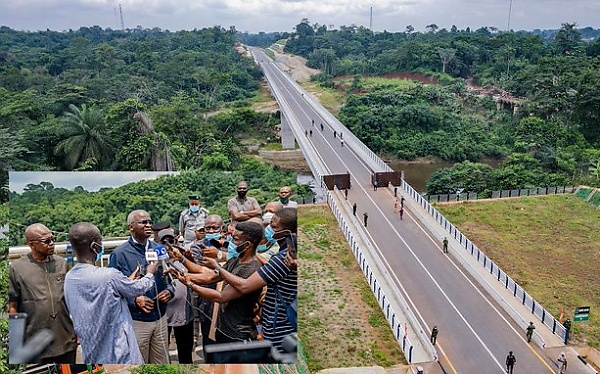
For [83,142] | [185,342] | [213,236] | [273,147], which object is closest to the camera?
[213,236]

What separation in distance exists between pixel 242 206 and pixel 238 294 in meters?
1.64

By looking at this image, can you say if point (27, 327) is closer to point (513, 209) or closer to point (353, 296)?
point (353, 296)

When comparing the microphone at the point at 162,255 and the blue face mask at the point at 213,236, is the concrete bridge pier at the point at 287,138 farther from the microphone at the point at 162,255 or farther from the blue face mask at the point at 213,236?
the microphone at the point at 162,255

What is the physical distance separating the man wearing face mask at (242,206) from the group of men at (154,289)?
593mm

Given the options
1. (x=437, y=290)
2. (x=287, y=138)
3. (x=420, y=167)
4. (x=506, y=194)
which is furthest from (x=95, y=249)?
(x=287, y=138)

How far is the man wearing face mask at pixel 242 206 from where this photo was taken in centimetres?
801

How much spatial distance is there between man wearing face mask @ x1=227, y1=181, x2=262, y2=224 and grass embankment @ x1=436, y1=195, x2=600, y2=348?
34.2ft

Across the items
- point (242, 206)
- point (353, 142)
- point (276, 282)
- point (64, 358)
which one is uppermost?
point (242, 206)

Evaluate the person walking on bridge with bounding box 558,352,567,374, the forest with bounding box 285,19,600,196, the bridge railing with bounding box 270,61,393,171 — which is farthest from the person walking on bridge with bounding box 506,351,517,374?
the forest with bounding box 285,19,600,196

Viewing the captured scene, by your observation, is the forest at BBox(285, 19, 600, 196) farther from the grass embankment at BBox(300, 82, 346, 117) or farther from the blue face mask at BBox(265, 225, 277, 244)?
the blue face mask at BBox(265, 225, 277, 244)

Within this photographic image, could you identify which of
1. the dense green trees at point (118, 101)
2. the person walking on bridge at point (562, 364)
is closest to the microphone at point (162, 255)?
the person walking on bridge at point (562, 364)

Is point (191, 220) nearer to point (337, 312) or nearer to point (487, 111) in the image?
point (337, 312)

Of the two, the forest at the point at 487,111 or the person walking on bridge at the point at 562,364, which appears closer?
the person walking on bridge at the point at 562,364

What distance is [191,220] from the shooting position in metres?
7.84
